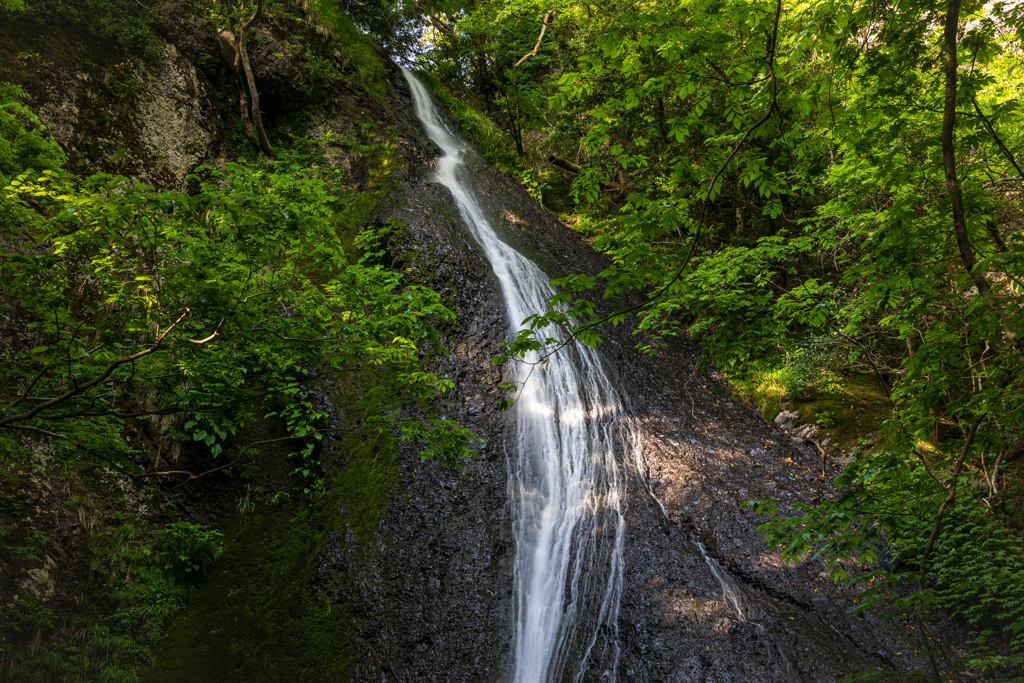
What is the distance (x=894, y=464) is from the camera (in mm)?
3289

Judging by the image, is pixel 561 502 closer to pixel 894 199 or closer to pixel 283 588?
pixel 283 588

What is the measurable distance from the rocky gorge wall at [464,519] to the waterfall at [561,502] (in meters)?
0.19

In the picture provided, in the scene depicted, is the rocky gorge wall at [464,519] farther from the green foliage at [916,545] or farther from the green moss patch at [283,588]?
the green foliage at [916,545]

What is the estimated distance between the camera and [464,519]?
21.7 ft

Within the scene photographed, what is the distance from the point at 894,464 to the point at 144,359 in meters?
5.41

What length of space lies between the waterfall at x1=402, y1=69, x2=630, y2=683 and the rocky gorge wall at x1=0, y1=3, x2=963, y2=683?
0.63ft

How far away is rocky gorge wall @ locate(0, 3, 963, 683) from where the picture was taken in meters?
5.43

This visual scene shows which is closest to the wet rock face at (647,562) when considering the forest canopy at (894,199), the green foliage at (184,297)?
the forest canopy at (894,199)

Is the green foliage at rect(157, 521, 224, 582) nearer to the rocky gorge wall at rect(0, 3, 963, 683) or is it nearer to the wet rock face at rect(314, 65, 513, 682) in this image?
the rocky gorge wall at rect(0, 3, 963, 683)

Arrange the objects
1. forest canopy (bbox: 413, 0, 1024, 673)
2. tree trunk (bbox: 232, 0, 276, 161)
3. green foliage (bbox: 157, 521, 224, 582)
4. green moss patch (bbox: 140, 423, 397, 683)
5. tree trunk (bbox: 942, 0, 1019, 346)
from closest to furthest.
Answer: tree trunk (bbox: 942, 0, 1019, 346) < forest canopy (bbox: 413, 0, 1024, 673) < green moss patch (bbox: 140, 423, 397, 683) < green foliage (bbox: 157, 521, 224, 582) < tree trunk (bbox: 232, 0, 276, 161)

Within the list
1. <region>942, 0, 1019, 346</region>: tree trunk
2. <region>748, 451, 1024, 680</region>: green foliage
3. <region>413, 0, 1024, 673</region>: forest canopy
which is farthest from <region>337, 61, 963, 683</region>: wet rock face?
<region>942, 0, 1019, 346</region>: tree trunk

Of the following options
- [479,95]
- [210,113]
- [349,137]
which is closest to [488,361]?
[349,137]

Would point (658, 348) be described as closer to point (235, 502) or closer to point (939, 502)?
point (939, 502)

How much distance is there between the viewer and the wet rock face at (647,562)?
17.8ft
